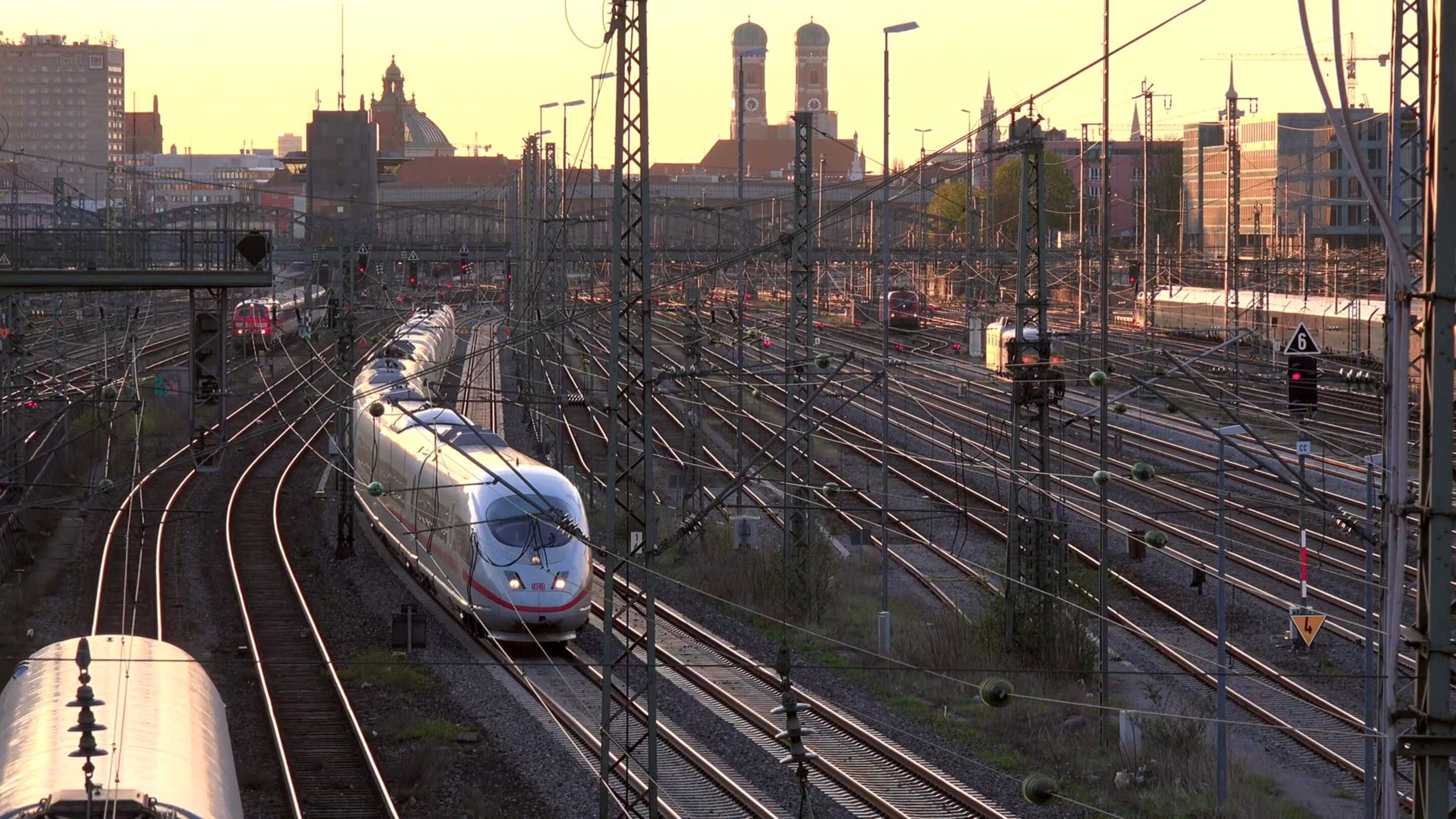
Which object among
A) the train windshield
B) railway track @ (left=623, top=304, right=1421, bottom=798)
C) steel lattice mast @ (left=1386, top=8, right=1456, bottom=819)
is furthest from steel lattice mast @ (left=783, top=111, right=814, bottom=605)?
steel lattice mast @ (left=1386, top=8, right=1456, bottom=819)

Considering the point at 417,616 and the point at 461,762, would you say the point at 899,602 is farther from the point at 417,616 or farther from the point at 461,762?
the point at 461,762

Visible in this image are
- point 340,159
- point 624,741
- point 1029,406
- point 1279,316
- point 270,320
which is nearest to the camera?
point 624,741

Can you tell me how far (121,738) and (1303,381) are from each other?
11.7 metres

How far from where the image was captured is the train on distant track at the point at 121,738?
9.68 meters

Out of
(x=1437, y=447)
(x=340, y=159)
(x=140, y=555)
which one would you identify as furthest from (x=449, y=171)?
(x=1437, y=447)

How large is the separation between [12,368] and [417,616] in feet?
28.7

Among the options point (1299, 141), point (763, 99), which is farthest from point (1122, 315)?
point (763, 99)

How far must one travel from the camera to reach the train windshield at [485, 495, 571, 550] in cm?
2055

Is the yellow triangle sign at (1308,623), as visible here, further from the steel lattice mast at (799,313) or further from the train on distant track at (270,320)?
the train on distant track at (270,320)

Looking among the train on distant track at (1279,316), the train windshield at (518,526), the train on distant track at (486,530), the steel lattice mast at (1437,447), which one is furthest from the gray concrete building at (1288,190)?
the steel lattice mast at (1437,447)

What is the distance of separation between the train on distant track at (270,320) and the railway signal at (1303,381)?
33213mm

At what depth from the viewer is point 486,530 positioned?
20.5m

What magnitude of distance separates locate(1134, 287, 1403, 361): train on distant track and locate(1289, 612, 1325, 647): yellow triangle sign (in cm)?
1614

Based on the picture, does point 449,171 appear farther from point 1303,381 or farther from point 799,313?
point 1303,381
